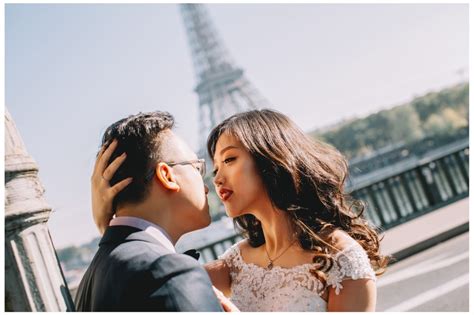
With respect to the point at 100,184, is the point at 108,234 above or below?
below

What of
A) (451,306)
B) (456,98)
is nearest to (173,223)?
(451,306)

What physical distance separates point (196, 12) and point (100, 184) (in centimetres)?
5185

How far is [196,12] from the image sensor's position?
51031mm

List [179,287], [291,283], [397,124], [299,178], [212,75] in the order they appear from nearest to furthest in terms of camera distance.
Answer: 1. [179,287]
2. [291,283]
3. [299,178]
4. [212,75]
5. [397,124]

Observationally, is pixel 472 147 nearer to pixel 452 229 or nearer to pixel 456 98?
pixel 452 229

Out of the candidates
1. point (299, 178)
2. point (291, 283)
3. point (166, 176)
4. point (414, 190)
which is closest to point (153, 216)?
point (166, 176)

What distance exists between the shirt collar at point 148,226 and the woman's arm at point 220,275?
1016mm

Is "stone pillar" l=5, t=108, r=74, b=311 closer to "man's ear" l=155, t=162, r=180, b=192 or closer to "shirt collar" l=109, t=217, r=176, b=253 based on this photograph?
"shirt collar" l=109, t=217, r=176, b=253

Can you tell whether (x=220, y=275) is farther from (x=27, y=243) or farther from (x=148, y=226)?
(x=27, y=243)

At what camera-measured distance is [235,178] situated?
233 centimetres

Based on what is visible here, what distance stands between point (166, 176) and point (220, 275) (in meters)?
1.09

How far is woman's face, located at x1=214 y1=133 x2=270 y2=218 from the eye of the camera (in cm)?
233

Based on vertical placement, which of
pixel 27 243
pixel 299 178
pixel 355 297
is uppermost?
pixel 27 243

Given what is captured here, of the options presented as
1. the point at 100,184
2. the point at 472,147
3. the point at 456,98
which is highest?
the point at 100,184
